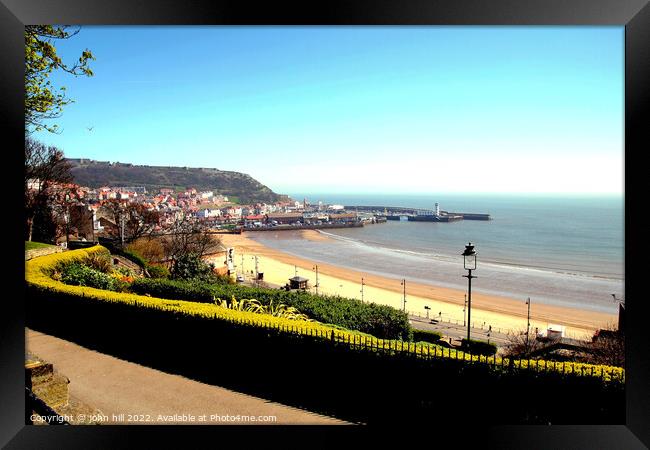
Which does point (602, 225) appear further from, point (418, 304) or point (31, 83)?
point (31, 83)

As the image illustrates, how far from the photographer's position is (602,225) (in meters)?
39.2

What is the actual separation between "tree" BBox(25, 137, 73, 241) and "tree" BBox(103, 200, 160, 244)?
16.1 feet

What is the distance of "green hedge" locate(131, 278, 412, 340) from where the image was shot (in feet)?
21.3

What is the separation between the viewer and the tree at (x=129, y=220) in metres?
18.6

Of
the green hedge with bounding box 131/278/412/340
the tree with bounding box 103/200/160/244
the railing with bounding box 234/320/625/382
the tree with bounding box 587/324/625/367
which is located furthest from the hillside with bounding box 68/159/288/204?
the tree with bounding box 587/324/625/367

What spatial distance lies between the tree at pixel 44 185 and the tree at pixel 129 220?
4908mm

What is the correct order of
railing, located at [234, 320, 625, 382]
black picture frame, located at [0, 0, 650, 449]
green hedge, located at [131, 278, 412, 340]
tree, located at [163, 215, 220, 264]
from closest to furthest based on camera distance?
black picture frame, located at [0, 0, 650, 449], railing, located at [234, 320, 625, 382], green hedge, located at [131, 278, 412, 340], tree, located at [163, 215, 220, 264]

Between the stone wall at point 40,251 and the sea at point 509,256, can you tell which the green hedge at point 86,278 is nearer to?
the stone wall at point 40,251

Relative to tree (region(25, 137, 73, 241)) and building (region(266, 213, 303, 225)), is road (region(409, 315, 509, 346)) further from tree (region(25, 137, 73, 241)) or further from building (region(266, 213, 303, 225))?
building (region(266, 213, 303, 225))

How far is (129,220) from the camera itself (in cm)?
1906

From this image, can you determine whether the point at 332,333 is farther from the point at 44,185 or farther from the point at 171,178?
the point at 171,178

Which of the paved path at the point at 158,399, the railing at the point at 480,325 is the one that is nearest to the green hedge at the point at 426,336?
the railing at the point at 480,325


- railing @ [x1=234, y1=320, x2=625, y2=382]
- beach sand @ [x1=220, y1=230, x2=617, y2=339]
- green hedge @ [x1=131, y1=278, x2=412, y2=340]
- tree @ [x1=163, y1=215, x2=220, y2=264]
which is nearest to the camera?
railing @ [x1=234, y1=320, x2=625, y2=382]
